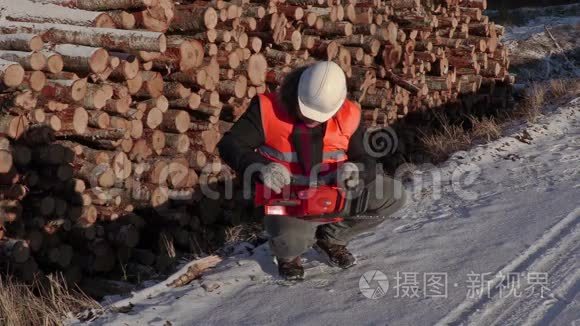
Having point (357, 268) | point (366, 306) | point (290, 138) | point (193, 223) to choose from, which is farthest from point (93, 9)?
point (366, 306)

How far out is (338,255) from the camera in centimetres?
411

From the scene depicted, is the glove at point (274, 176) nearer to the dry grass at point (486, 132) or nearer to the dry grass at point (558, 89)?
the dry grass at point (486, 132)

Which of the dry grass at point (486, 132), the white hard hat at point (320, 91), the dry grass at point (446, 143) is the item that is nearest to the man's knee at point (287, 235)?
the white hard hat at point (320, 91)

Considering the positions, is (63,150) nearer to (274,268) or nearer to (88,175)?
(88,175)

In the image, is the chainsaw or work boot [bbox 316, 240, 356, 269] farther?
work boot [bbox 316, 240, 356, 269]

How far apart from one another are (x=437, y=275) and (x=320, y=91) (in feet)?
4.01

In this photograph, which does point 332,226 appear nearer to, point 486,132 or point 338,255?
point 338,255

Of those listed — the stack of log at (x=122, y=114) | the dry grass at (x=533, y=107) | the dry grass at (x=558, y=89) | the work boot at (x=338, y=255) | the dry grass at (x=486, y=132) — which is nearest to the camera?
the work boot at (x=338, y=255)

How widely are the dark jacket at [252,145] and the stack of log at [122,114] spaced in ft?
4.26

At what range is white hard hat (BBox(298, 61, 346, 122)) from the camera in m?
3.68

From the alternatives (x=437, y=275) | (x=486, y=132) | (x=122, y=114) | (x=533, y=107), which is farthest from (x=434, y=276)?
(x=533, y=107)

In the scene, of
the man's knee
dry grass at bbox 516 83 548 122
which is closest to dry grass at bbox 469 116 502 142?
dry grass at bbox 516 83 548 122

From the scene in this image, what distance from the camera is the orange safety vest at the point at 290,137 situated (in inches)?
156

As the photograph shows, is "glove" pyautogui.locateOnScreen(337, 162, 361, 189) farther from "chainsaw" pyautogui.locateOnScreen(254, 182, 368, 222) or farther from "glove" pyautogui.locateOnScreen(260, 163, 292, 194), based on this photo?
"glove" pyautogui.locateOnScreen(260, 163, 292, 194)
